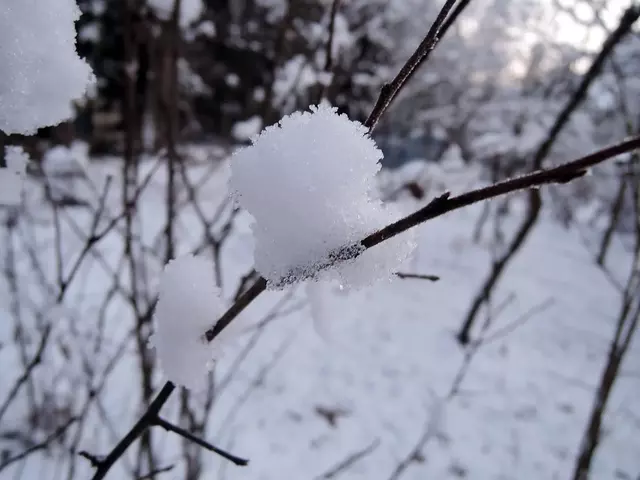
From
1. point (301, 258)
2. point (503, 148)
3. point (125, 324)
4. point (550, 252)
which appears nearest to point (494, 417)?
point (503, 148)

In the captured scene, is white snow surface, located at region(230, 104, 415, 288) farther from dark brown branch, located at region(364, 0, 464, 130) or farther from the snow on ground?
the snow on ground

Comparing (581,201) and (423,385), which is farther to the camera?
(581,201)

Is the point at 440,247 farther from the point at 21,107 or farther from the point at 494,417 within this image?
the point at 21,107

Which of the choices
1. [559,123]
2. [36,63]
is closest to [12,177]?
[36,63]

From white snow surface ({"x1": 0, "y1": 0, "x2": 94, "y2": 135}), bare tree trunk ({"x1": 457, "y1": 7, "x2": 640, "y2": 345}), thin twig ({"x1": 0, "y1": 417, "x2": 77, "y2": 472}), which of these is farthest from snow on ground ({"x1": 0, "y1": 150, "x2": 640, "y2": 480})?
white snow surface ({"x1": 0, "y1": 0, "x2": 94, "y2": 135})

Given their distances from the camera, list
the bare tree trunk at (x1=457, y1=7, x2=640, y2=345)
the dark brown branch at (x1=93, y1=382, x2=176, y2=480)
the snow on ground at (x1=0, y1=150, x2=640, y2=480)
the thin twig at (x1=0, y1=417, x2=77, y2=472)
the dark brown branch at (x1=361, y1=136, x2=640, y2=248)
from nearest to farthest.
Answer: the dark brown branch at (x1=361, y1=136, x2=640, y2=248)
the dark brown branch at (x1=93, y1=382, x2=176, y2=480)
the thin twig at (x1=0, y1=417, x2=77, y2=472)
the bare tree trunk at (x1=457, y1=7, x2=640, y2=345)
the snow on ground at (x1=0, y1=150, x2=640, y2=480)
